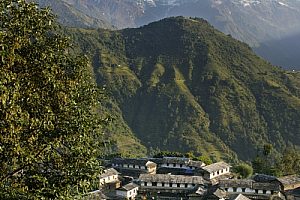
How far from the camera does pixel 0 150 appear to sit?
12227 mm

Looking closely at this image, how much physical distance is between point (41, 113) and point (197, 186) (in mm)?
44685

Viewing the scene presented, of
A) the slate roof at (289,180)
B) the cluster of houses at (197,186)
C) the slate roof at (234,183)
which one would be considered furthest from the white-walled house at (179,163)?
the slate roof at (289,180)

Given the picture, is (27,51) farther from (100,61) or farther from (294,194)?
(100,61)

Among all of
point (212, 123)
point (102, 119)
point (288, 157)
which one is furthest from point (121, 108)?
point (102, 119)

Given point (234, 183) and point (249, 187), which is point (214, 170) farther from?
point (249, 187)

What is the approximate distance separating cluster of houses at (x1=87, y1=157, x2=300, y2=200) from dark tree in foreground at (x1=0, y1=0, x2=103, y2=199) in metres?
34.1

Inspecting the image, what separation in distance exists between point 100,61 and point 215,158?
281 ft

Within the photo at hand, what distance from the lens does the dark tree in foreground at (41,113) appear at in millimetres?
12688

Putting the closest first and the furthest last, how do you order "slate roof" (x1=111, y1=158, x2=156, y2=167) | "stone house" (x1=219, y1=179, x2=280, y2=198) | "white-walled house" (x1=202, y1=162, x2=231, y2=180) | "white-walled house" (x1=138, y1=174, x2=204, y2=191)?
"stone house" (x1=219, y1=179, x2=280, y2=198) → "white-walled house" (x1=138, y1=174, x2=204, y2=191) → "white-walled house" (x1=202, y1=162, x2=231, y2=180) → "slate roof" (x1=111, y1=158, x2=156, y2=167)

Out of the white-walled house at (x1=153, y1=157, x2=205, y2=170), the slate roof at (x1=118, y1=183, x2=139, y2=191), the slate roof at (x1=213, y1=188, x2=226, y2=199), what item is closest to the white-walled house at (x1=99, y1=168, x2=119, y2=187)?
the slate roof at (x1=118, y1=183, x2=139, y2=191)

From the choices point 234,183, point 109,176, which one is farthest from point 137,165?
point 234,183

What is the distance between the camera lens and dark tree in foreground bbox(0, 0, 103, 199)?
12688 mm

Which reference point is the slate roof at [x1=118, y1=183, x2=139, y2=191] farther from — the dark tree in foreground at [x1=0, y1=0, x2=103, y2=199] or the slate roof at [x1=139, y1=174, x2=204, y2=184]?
the dark tree in foreground at [x1=0, y1=0, x2=103, y2=199]

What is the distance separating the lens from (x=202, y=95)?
15825cm
